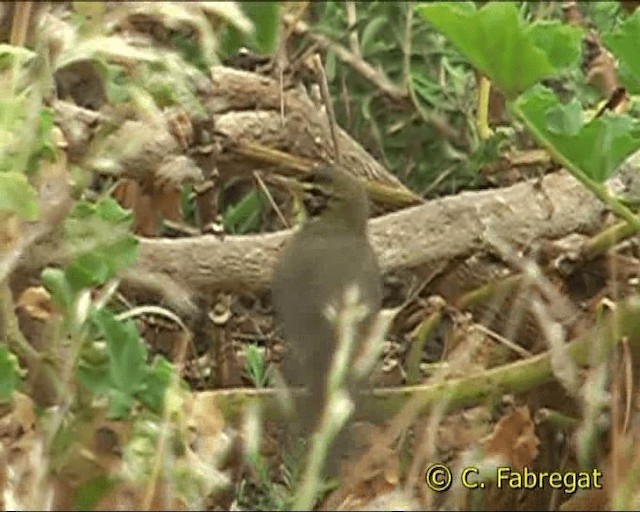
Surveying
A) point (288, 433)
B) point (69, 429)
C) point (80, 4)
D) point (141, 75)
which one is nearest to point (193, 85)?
point (141, 75)

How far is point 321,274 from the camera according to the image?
175cm

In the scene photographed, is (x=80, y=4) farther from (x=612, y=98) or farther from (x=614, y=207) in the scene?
(x=612, y=98)

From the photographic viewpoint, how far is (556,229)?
6.43ft

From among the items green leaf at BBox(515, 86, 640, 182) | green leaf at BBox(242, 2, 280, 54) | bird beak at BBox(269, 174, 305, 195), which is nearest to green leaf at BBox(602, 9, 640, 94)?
green leaf at BBox(515, 86, 640, 182)

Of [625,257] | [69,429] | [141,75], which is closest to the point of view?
[69,429]

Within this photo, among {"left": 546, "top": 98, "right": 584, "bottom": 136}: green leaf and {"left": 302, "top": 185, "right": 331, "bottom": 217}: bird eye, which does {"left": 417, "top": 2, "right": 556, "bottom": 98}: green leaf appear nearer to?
{"left": 546, "top": 98, "right": 584, "bottom": 136}: green leaf

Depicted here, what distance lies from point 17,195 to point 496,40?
0.39 m

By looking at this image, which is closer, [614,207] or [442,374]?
[442,374]

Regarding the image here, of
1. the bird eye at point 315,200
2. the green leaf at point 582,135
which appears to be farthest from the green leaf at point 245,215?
the green leaf at point 582,135

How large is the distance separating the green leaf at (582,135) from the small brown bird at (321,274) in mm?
218

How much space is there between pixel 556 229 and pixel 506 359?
0.29m

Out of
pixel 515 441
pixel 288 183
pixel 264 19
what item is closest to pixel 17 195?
pixel 264 19

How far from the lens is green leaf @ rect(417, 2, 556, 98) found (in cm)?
150

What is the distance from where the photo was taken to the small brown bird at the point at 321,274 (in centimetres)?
163
